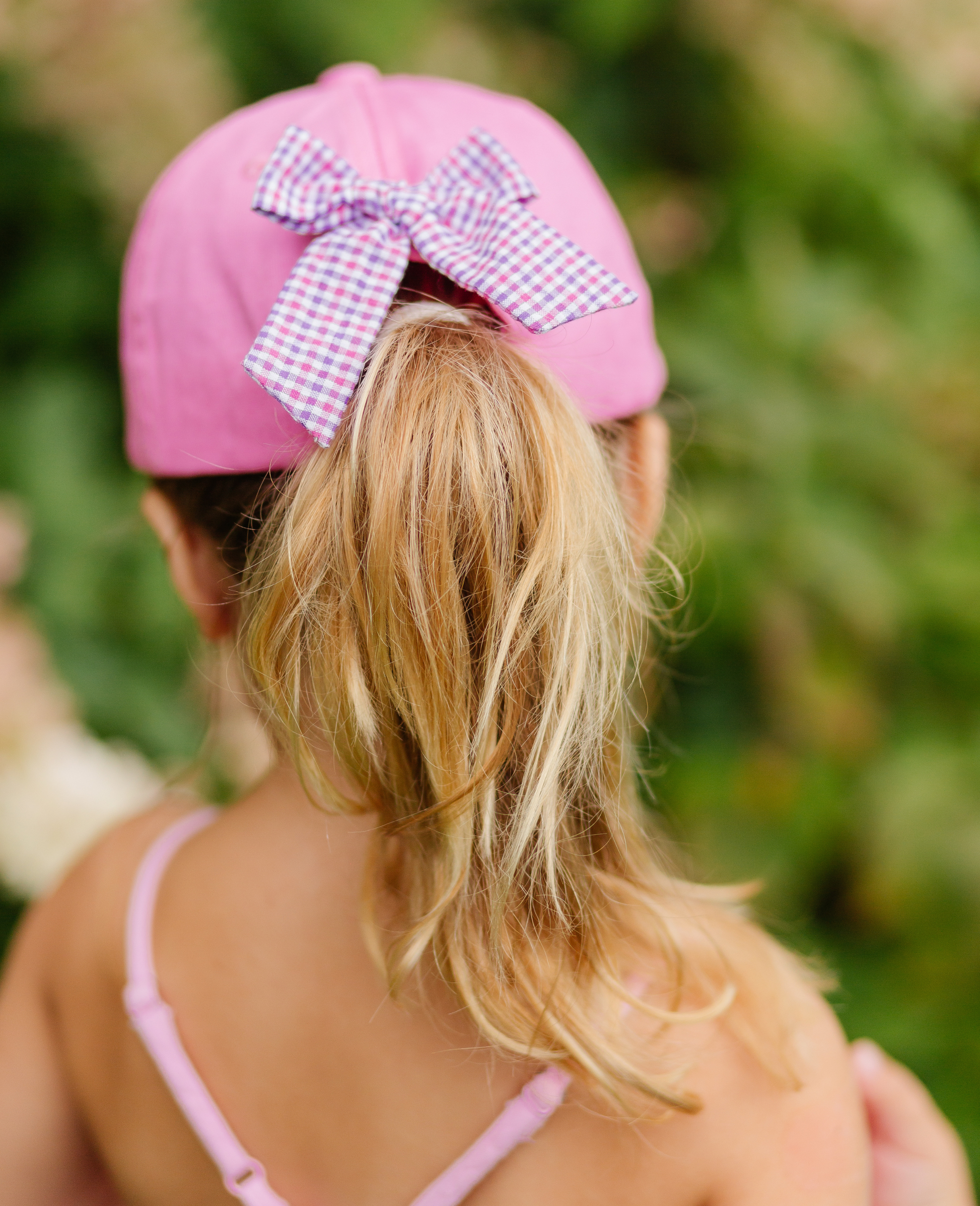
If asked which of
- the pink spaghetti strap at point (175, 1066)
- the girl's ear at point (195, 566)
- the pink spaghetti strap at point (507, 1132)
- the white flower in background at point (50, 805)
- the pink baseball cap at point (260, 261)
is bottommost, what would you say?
the white flower in background at point (50, 805)

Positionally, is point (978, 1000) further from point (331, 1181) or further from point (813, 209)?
point (813, 209)

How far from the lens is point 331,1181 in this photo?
897 mm

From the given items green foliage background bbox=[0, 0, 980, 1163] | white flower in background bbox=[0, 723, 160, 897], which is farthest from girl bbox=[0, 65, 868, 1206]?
green foliage background bbox=[0, 0, 980, 1163]

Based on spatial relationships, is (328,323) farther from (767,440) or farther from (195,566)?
(767,440)

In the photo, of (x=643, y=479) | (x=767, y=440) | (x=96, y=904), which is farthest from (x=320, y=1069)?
(x=767, y=440)

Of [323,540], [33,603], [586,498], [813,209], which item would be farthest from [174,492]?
[813,209]

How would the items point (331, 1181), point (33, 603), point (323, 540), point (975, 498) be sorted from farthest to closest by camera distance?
1. point (975, 498)
2. point (33, 603)
3. point (331, 1181)
4. point (323, 540)

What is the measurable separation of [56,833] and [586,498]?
1.06m

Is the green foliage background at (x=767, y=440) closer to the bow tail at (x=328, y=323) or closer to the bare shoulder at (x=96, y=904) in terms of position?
the bare shoulder at (x=96, y=904)

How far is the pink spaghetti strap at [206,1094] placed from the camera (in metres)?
0.83

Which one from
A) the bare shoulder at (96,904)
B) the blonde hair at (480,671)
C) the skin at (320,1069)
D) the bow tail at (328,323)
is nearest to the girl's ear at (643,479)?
the skin at (320,1069)

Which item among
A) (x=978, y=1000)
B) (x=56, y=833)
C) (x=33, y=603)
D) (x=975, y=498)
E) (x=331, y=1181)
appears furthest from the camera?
(x=975, y=498)

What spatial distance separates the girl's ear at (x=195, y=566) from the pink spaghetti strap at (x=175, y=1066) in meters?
0.29

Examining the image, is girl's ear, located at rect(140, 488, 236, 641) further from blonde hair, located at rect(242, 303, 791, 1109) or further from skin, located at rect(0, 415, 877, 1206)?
blonde hair, located at rect(242, 303, 791, 1109)
